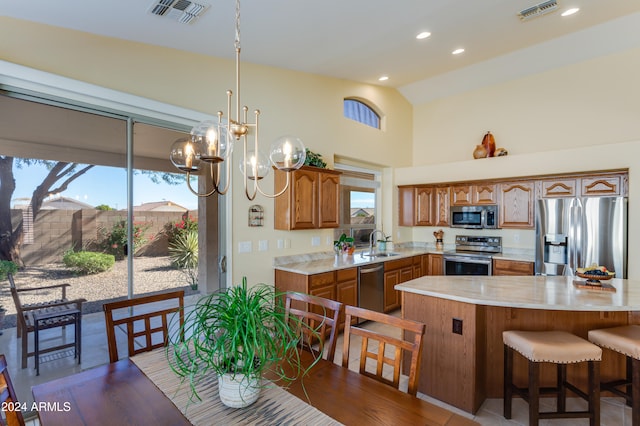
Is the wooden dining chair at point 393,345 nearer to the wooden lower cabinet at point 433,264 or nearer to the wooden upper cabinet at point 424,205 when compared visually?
the wooden lower cabinet at point 433,264

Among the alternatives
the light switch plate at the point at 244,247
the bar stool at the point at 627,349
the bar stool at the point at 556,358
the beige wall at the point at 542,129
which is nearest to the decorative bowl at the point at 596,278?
the bar stool at the point at 627,349

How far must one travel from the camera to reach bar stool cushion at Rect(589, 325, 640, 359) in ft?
6.82

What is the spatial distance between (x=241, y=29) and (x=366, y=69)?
216cm

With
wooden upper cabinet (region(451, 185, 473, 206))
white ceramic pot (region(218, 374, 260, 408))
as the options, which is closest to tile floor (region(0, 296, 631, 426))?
white ceramic pot (region(218, 374, 260, 408))

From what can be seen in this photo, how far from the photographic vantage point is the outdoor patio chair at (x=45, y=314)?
91.8 inches

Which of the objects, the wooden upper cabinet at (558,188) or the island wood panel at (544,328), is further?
the wooden upper cabinet at (558,188)

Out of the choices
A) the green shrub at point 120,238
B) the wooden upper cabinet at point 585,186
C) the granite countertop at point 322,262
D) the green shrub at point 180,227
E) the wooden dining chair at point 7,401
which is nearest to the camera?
the wooden dining chair at point 7,401

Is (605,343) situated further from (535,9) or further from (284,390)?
(535,9)

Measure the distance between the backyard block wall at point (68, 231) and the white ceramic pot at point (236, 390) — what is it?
6.76ft

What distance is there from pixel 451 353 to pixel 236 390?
185 cm

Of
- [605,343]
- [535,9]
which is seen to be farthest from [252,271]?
[535,9]

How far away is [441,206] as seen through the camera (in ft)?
18.6

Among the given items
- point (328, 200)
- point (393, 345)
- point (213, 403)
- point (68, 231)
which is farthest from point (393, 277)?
point (68, 231)

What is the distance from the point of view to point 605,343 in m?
2.24
